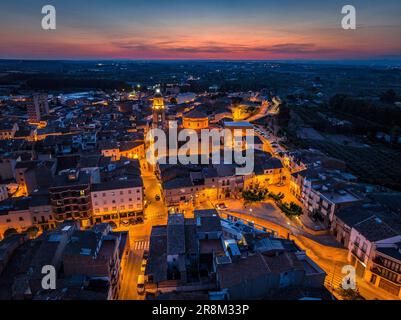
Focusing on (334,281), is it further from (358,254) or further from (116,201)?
(116,201)

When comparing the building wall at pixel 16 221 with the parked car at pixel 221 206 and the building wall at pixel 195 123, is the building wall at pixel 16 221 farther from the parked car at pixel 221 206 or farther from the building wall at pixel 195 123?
the building wall at pixel 195 123

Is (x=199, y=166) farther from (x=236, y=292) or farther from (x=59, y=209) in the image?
(x=236, y=292)

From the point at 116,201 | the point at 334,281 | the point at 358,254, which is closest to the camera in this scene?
the point at 334,281

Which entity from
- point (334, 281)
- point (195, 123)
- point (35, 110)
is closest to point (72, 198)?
→ point (334, 281)

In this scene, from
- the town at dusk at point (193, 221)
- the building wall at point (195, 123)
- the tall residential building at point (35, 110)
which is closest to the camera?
the town at dusk at point (193, 221)

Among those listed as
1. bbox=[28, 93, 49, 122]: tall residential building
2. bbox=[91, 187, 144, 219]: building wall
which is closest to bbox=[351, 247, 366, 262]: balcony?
bbox=[91, 187, 144, 219]: building wall

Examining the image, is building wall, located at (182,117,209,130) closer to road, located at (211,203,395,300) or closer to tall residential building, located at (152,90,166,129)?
tall residential building, located at (152,90,166,129)

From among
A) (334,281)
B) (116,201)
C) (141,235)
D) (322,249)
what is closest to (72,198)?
(116,201)

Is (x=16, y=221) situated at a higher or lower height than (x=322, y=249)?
higher

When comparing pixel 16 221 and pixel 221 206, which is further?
pixel 221 206

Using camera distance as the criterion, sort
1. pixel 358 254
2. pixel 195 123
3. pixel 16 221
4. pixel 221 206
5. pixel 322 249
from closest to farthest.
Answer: pixel 358 254
pixel 322 249
pixel 16 221
pixel 221 206
pixel 195 123

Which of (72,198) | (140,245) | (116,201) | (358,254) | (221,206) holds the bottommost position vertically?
(140,245)

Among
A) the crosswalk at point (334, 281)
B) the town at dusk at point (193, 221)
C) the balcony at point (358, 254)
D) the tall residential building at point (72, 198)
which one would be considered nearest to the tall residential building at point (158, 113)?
the town at dusk at point (193, 221)
